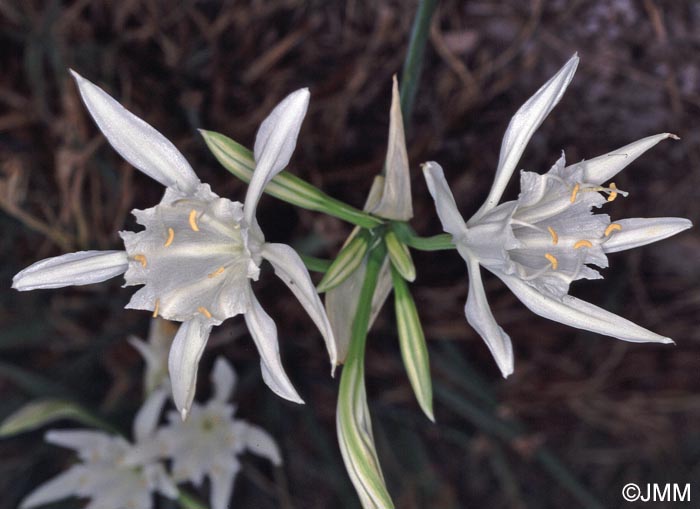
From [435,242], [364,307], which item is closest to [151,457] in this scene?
[364,307]

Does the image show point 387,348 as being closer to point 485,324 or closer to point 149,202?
point 149,202

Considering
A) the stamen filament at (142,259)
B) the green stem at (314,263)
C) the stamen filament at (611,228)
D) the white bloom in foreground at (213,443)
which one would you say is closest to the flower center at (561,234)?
the stamen filament at (611,228)

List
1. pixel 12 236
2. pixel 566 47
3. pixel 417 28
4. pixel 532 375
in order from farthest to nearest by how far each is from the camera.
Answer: pixel 532 375 < pixel 566 47 < pixel 12 236 < pixel 417 28

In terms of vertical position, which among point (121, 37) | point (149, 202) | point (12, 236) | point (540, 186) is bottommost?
point (540, 186)

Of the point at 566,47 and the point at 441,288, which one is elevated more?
the point at 566,47

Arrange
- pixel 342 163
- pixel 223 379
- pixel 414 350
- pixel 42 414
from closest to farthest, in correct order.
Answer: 1. pixel 414 350
2. pixel 42 414
3. pixel 223 379
4. pixel 342 163

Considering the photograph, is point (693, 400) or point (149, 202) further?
point (693, 400)

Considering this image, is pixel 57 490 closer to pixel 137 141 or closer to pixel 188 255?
pixel 188 255

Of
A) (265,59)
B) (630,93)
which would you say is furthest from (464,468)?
(265,59)

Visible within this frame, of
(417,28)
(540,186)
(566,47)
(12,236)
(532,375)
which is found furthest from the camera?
(532,375)
